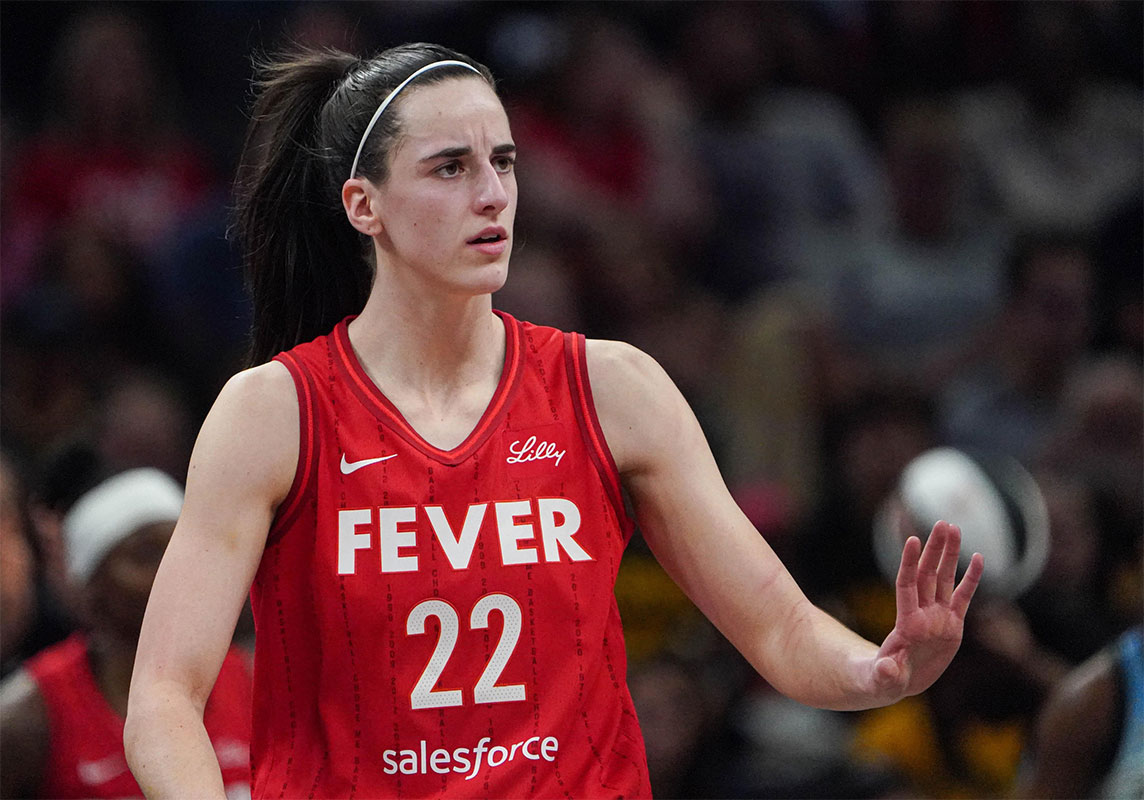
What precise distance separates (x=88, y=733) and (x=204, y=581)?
1780 millimetres

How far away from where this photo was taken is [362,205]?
2750mm

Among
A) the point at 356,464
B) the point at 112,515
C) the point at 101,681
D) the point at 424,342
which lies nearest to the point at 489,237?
the point at 424,342

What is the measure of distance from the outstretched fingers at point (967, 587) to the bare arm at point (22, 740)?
257 centimetres

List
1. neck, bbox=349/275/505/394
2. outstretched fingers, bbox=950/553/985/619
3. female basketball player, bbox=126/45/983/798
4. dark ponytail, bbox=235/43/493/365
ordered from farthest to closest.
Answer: dark ponytail, bbox=235/43/493/365 → neck, bbox=349/275/505/394 → female basketball player, bbox=126/45/983/798 → outstretched fingers, bbox=950/553/985/619

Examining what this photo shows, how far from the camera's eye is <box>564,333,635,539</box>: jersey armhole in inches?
105

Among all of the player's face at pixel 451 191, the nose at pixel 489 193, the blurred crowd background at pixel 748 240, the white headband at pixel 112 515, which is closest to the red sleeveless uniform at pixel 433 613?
the player's face at pixel 451 191

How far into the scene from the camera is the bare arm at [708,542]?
260 cm

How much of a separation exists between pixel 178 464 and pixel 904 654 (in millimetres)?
3576

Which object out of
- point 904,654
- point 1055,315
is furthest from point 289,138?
point 1055,315

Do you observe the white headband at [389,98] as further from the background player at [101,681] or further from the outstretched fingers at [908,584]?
the background player at [101,681]

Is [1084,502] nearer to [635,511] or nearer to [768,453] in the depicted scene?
[768,453]

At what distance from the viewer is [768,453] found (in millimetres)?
5641

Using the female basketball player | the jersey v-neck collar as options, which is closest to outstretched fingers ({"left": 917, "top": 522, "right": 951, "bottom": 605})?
the female basketball player

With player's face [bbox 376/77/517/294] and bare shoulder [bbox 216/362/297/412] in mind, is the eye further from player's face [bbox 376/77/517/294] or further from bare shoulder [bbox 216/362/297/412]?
bare shoulder [bbox 216/362/297/412]
